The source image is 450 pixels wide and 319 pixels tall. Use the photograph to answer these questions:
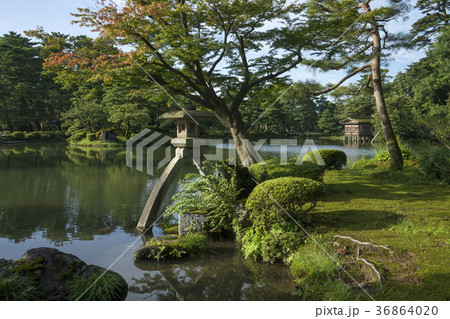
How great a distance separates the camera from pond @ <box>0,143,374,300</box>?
15.3ft

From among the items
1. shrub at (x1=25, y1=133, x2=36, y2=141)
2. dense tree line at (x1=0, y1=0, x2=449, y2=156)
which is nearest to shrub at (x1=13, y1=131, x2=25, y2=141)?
shrub at (x1=25, y1=133, x2=36, y2=141)

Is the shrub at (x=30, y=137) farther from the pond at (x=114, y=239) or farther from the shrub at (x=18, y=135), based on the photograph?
the pond at (x=114, y=239)

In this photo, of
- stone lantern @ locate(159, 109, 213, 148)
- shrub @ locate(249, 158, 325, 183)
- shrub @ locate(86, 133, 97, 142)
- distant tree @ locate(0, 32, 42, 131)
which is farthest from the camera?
shrub @ locate(86, 133, 97, 142)

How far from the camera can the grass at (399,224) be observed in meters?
3.83

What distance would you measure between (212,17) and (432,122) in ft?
23.2

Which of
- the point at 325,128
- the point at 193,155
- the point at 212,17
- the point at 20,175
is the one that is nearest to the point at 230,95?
the point at 212,17

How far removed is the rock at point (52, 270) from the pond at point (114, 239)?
2.35ft

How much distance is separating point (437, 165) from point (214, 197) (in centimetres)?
669

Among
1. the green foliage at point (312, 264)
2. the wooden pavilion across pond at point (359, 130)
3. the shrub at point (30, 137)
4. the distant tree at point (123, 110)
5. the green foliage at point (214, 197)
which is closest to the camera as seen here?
the green foliage at point (312, 264)

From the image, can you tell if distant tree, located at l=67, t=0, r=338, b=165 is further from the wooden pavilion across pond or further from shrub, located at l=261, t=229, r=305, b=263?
the wooden pavilion across pond

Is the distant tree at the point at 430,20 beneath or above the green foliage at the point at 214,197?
above

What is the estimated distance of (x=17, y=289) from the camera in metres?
3.76

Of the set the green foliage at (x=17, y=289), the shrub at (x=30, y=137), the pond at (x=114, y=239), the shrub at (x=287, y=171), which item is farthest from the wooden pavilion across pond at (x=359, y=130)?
the green foliage at (x=17, y=289)

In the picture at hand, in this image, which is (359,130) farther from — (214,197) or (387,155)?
(214,197)
